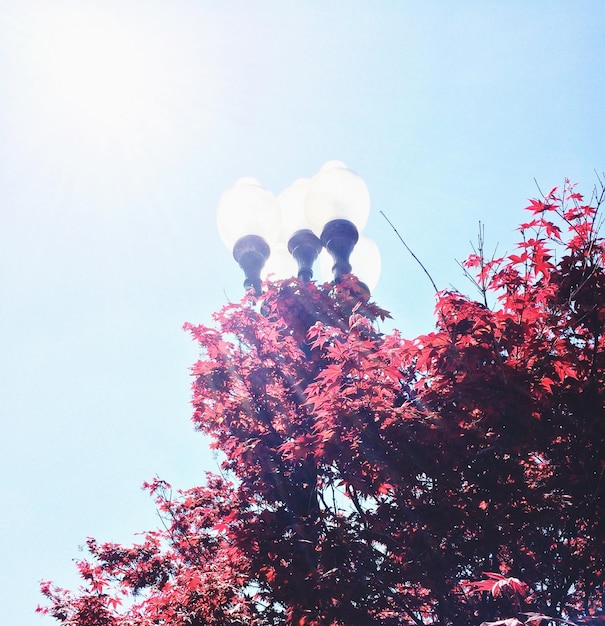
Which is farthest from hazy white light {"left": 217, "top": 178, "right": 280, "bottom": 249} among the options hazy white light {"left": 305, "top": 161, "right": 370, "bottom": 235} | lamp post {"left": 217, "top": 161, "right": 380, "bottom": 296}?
hazy white light {"left": 305, "top": 161, "right": 370, "bottom": 235}

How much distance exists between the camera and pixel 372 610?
4.67 m

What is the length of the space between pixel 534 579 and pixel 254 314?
4.72 m

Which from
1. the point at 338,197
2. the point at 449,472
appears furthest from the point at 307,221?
Result: the point at 449,472

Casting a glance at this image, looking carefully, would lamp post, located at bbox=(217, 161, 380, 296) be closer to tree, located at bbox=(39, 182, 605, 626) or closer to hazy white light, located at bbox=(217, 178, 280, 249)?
hazy white light, located at bbox=(217, 178, 280, 249)

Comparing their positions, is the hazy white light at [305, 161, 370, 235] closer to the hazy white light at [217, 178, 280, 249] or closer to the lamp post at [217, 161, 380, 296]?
the lamp post at [217, 161, 380, 296]

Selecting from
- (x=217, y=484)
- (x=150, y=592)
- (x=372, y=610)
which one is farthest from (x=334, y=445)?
(x=150, y=592)

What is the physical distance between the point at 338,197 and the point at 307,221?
2.53 feet

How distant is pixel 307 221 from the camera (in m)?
7.82

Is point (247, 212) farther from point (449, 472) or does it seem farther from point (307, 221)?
point (449, 472)

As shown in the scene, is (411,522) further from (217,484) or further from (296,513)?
(217,484)

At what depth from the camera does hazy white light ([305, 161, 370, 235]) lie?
7316 mm

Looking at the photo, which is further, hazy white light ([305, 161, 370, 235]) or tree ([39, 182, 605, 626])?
hazy white light ([305, 161, 370, 235])

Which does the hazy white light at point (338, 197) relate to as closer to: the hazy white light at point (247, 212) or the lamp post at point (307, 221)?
the lamp post at point (307, 221)

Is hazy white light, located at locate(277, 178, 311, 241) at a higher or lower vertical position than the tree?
higher
